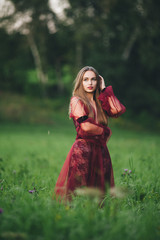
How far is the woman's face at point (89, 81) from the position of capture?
296 cm

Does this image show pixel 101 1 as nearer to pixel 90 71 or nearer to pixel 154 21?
pixel 154 21

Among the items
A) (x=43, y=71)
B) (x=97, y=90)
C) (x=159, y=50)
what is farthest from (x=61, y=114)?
(x=97, y=90)

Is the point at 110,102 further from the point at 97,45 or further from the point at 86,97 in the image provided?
the point at 97,45

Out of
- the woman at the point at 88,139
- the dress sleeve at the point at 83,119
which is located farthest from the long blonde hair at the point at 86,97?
the dress sleeve at the point at 83,119

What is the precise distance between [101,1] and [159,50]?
740cm

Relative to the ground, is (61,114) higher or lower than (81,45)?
lower

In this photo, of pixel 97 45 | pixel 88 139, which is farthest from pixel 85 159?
pixel 97 45

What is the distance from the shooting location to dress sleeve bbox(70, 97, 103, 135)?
8.82ft

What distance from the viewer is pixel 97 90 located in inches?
122

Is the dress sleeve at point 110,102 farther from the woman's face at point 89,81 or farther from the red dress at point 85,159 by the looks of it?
the woman's face at point 89,81

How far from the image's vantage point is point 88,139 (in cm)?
285

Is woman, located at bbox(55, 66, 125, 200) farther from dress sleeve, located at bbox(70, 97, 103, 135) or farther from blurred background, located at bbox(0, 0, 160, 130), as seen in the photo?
blurred background, located at bbox(0, 0, 160, 130)

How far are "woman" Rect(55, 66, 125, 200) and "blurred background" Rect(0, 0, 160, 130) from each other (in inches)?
720

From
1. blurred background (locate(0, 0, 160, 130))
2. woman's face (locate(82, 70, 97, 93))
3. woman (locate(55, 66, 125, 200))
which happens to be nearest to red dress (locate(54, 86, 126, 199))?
woman (locate(55, 66, 125, 200))
